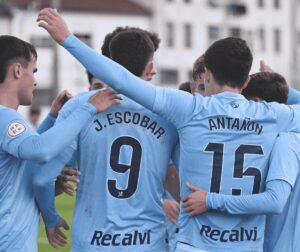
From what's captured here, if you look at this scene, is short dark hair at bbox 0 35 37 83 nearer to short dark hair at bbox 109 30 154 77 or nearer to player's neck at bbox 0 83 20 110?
player's neck at bbox 0 83 20 110

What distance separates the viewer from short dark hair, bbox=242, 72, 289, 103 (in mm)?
6477

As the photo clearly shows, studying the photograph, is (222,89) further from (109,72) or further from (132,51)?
(109,72)

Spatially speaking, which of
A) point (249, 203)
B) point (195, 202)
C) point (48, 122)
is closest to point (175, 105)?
point (195, 202)

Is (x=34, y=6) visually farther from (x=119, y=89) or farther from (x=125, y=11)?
(x=119, y=89)

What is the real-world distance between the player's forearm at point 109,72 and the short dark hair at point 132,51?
0.28 metres

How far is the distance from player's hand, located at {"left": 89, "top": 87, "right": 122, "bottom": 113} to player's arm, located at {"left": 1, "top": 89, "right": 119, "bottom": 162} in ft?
0.25

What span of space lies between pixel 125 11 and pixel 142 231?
77090mm

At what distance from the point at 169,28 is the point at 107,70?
8135 cm

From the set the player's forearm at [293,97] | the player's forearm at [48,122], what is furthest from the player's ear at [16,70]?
the player's forearm at [293,97]

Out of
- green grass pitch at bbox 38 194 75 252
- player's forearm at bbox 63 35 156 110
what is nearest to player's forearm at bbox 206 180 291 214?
player's forearm at bbox 63 35 156 110

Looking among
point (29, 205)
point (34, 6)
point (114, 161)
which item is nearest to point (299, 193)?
point (114, 161)

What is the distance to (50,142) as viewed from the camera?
5676 mm

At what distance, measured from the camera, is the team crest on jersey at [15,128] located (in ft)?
18.9

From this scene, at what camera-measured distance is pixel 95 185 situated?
6105 millimetres
